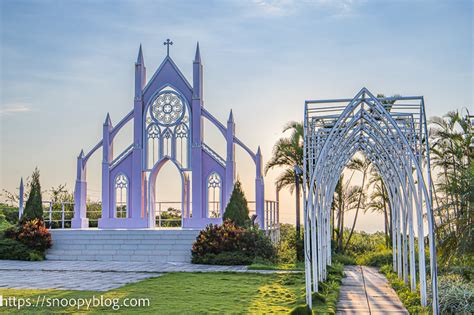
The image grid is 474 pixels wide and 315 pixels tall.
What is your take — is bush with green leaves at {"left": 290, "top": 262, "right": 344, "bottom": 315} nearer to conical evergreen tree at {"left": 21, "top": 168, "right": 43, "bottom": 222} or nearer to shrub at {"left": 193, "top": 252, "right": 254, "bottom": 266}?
shrub at {"left": 193, "top": 252, "right": 254, "bottom": 266}

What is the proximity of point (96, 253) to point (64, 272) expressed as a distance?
4833mm

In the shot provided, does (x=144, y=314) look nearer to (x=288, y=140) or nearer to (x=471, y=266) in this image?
(x=471, y=266)

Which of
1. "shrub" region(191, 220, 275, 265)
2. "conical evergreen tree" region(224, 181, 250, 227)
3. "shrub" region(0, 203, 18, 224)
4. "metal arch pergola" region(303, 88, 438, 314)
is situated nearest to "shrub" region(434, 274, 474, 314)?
"metal arch pergola" region(303, 88, 438, 314)

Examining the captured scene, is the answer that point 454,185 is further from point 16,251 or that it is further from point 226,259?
point 16,251

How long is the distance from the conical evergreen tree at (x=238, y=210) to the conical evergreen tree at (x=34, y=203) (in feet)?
24.1

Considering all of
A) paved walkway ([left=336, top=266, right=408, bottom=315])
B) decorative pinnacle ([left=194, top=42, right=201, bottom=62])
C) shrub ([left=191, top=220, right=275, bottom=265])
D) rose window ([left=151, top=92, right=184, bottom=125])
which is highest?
decorative pinnacle ([left=194, top=42, right=201, bottom=62])

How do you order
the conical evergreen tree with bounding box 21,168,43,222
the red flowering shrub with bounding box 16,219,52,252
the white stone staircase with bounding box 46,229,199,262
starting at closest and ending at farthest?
the white stone staircase with bounding box 46,229,199,262
the red flowering shrub with bounding box 16,219,52,252
the conical evergreen tree with bounding box 21,168,43,222

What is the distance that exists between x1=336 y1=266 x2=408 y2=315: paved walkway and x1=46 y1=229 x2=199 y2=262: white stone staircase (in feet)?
23.1

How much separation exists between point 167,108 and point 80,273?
Answer: 11.1m

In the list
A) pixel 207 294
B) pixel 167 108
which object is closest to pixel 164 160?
pixel 167 108

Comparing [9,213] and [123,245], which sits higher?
[9,213]

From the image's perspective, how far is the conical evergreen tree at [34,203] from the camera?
69.3ft

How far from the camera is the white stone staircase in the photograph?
19.7 m

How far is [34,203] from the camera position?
21359mm
